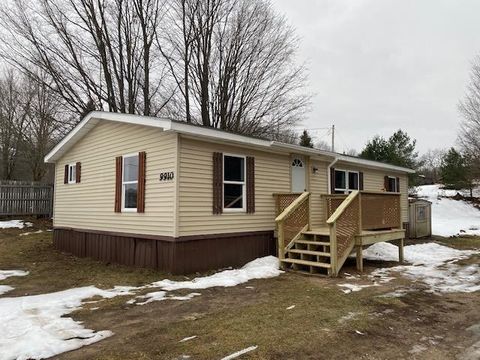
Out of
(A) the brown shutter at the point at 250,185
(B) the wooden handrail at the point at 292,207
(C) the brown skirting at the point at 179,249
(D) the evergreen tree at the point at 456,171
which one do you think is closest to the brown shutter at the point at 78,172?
(C) the brown skirting at the point at 179,249

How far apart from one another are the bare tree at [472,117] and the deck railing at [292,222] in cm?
2107

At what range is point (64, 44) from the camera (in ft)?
54.1

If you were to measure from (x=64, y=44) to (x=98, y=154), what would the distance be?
8.96m

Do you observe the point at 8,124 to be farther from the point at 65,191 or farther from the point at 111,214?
the point at 111,214

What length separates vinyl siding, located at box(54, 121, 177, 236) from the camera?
8.03 m

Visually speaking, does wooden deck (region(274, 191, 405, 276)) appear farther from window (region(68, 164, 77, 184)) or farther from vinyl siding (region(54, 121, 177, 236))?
window (region(68, 164, 77, 184))

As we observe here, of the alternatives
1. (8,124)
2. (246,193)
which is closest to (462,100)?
(246,193)

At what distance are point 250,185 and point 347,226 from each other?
249 centimetres

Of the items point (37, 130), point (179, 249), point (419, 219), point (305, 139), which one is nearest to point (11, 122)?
point (37, 130)

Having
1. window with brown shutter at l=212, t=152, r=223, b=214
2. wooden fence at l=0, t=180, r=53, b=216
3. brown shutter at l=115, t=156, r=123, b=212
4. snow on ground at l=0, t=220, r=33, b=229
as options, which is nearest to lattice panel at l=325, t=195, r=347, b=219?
window with brown shutter at l=212, t=152, r=223, b=214

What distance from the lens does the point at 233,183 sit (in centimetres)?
893

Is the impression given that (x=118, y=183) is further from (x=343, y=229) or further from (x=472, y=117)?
(x=472, y=117)

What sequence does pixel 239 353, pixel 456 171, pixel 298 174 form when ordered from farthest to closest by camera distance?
1. pixel 456 171
2. pixel 298 174
3. pixel 239 353

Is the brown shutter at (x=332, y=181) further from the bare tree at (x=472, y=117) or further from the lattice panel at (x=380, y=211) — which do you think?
the bare tree at (x=472, y=117)
